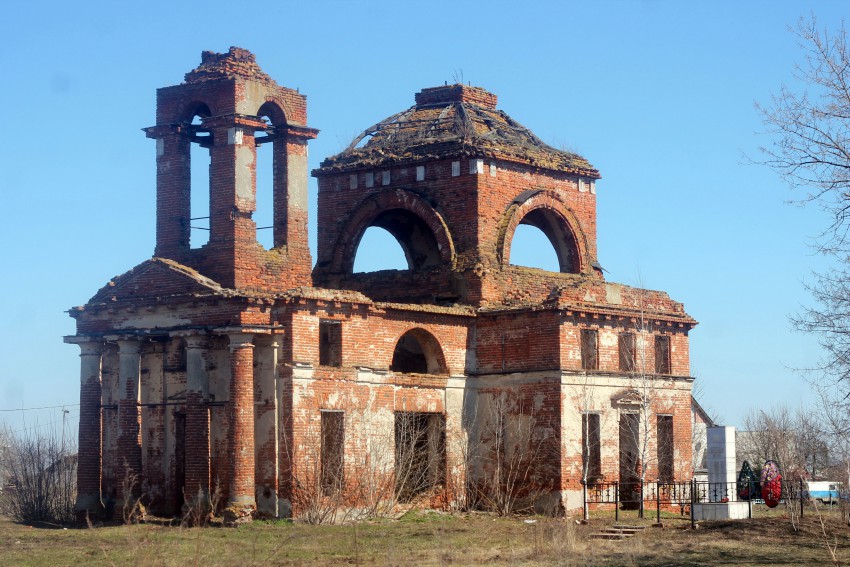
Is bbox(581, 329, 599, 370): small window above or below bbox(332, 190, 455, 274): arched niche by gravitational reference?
below

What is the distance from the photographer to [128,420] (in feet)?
90.0

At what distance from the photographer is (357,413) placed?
27594 mm

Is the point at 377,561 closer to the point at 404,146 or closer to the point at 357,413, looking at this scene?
the point at 357,413

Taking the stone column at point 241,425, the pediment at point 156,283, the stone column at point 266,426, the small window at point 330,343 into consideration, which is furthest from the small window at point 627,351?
the pediment at point 156,283

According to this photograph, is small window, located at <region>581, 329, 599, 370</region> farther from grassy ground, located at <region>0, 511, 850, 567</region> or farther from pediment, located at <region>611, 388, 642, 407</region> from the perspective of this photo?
grassy ground, located at <region>0, 511, 850, 567</region>

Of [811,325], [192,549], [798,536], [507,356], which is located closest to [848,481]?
[798,536]

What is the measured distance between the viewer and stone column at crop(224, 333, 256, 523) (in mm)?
25891

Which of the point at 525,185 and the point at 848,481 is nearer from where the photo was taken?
the point at 848,481

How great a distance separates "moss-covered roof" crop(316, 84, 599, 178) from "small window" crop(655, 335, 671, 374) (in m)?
4.87

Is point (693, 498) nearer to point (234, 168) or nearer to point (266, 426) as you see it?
Answer: point (266, 426)

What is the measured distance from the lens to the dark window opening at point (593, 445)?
2978cm

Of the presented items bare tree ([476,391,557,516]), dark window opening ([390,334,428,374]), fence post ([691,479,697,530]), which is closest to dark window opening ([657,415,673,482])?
fence post ([691,479,697,530])

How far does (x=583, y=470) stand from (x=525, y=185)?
7331 millimetres

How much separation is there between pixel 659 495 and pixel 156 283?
39.1 feet
